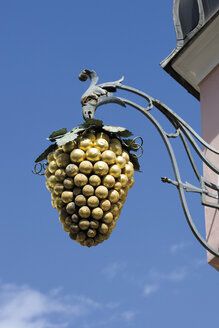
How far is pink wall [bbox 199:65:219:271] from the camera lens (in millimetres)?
5699

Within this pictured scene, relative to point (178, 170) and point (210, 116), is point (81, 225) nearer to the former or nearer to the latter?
point (178, 170)

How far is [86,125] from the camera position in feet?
15.8

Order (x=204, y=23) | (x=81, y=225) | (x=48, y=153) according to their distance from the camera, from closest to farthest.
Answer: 1. (x=81, y=225)
2. (x=48, y=153)
3. (x=204, y=23)

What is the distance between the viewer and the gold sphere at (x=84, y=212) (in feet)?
14.8

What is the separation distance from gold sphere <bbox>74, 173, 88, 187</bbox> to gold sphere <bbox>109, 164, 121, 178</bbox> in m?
0.17

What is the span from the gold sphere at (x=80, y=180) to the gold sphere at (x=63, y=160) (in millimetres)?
143

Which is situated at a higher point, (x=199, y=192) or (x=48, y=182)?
(x=48, y=182)

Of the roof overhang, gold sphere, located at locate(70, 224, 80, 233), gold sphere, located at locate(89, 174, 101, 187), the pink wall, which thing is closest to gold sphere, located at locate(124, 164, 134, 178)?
gold sphere, located at locate(89, 174, 101, 187)

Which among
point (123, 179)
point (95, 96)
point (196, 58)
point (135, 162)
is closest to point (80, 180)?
point (123, 179)

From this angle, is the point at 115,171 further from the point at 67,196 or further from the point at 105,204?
the point at 67,196

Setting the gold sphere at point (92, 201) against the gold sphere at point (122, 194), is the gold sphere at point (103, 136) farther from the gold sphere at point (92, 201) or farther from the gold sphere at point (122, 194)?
the gold sphere at point (92, 201)

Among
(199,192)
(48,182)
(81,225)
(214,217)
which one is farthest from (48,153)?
(214,217)

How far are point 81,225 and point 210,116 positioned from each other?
81.4 inches

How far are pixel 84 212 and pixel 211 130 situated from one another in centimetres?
195
